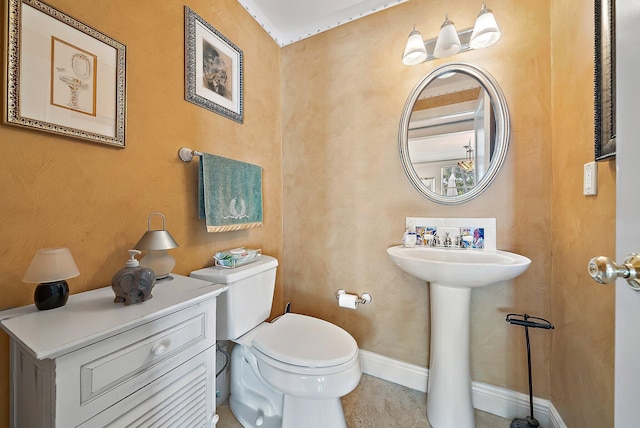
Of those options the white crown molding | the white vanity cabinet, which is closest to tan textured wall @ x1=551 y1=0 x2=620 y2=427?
the white crown molding

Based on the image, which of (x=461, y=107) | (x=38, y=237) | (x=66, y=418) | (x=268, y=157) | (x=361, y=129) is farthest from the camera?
(x=268, y=157)

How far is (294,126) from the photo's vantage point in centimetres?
185

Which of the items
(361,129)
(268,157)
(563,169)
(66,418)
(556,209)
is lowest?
(66,418)

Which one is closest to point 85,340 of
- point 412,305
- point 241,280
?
point 241,280

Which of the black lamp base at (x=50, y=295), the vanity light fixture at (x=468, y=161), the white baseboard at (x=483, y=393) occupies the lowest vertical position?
Answer: the white baseboard at (x=483, y=393)

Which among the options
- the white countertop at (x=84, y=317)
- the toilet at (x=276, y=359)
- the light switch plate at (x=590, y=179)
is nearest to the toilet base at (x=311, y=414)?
the toilet at (x=276, y=359)

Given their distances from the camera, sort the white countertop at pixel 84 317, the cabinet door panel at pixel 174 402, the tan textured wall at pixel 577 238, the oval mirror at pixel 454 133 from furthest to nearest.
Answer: the oval mirror at pixel 454 133
the tan textured wall at pixel 577 238
the cabinet door panel at pixel 174 402
the white countertop at pixel 84 317

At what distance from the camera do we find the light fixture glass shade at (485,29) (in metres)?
1.19

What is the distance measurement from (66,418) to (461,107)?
192 centimetres

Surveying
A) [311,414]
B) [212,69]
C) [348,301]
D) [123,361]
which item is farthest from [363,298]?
[212,69]

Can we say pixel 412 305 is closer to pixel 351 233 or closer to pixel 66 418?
pixel 351 233

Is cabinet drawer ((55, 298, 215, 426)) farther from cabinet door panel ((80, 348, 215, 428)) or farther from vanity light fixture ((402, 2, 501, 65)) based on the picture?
vanity light fixture ((402, 2, 501, 65))

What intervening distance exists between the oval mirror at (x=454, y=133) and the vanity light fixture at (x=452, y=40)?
0.09m

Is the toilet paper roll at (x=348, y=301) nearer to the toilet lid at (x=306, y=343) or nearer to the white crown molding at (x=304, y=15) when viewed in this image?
the toilet lid at (x=306, y=343)
